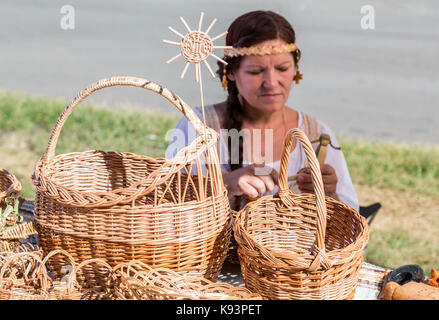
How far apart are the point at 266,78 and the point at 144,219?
0.97 m

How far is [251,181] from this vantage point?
1755 mm

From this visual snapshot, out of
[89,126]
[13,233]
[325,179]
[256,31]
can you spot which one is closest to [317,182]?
[325,179]

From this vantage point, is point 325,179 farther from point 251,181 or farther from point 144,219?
point 144,219

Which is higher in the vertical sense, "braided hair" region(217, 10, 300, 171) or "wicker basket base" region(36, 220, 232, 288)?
"braided hair" region(217, 10, 300, 171)

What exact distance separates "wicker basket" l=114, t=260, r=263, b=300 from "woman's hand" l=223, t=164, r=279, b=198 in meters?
0.48

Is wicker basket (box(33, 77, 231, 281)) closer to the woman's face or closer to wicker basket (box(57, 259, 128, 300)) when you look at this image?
wicker basket (box(57, 259, 128, 300))

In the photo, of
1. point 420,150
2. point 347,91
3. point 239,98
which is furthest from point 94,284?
point 347,91

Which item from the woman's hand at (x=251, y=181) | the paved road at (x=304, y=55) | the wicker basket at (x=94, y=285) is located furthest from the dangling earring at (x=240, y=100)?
the paved road at (x=304, y=55)

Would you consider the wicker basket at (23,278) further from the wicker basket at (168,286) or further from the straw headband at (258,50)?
the straw headband at (258,50)

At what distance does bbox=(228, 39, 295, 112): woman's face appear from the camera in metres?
2.03

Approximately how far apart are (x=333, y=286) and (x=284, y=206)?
0.40 m

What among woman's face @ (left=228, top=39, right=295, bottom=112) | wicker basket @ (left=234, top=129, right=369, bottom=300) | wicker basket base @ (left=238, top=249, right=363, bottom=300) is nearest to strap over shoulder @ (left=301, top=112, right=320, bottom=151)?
woman's face @ (left=228, top=39, right=295, bottom=112)
